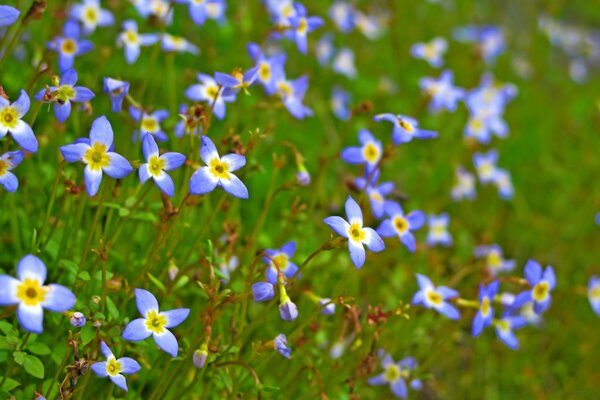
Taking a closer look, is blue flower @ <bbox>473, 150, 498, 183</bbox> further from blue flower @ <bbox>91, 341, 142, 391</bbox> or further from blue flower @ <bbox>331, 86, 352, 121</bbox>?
blue flower @ <bbox>91, 341, 142, 391</bbox>

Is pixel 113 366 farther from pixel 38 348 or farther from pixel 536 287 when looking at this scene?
pixel 536 287

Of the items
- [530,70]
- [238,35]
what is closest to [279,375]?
[238,35]

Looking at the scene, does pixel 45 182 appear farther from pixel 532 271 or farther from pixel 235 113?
pixel 532 271

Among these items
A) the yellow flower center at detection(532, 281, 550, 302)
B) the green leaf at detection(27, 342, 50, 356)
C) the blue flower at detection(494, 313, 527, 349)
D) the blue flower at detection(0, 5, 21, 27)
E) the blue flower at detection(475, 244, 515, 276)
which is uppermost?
the blue flower at detection(0, 5, 21, 27)

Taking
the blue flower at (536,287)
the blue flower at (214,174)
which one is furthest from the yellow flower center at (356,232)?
the blue flower at (536,287)

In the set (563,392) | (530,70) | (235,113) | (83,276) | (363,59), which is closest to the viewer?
(83,276)

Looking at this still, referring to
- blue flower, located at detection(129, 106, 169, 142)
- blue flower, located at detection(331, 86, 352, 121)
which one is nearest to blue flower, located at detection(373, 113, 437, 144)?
blue flower, located at detection(129, 106, 169, 142)

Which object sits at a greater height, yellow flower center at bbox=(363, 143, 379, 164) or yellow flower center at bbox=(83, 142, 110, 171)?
yellow flower center at bbox=(83, 142, 110, 171)
